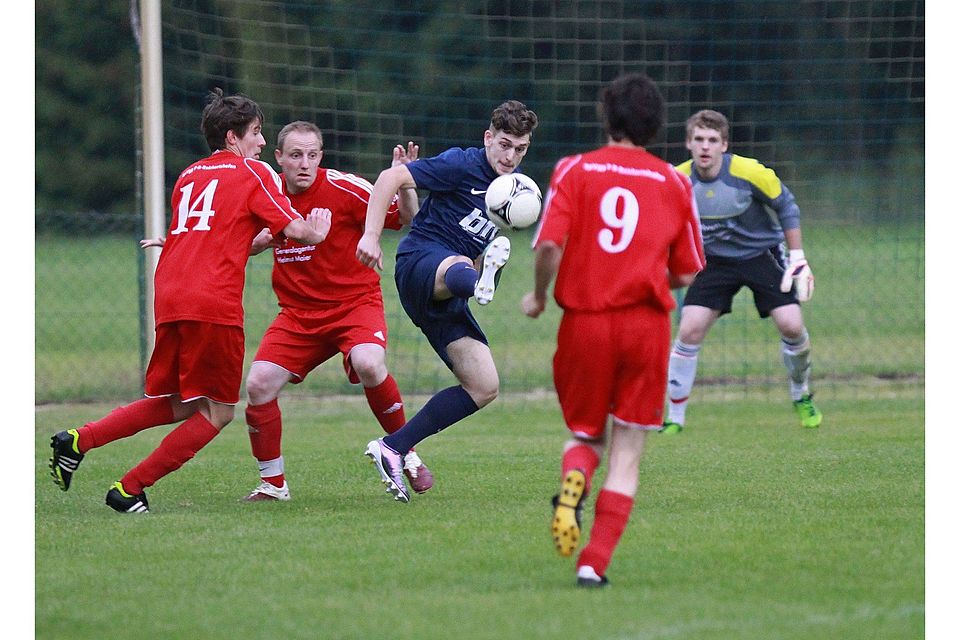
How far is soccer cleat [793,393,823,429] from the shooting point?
28.9 ft

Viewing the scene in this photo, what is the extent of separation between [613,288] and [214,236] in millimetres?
2248

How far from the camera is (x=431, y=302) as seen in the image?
6.20 meters

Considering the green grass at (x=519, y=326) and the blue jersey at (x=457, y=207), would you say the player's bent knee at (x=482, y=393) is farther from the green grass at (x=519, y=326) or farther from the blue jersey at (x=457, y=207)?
the green grass at (x=519, y=326)

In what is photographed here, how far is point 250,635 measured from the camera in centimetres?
392

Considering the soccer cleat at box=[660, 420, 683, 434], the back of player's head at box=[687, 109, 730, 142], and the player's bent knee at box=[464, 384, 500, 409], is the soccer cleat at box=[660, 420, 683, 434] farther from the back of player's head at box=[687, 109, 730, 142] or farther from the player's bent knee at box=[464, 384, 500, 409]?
the player's bent knee at box=[464, 384, 500, 409]

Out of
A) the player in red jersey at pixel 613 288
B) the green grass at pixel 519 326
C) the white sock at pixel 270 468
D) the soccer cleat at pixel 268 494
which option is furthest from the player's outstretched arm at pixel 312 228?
the green grass at pixel 519 326

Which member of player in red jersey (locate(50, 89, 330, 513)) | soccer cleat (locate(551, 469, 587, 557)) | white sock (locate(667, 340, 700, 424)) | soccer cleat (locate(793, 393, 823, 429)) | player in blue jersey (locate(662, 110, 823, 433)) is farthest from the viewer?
soccer cleat (locate(793, 393, 823, 429))

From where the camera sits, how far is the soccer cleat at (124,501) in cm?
596

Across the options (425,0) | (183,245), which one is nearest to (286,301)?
(183,245)

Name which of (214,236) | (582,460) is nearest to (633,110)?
(582,460)

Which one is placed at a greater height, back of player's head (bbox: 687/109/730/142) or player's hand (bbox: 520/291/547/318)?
back of player's head (bbox: 687/109/730/142)

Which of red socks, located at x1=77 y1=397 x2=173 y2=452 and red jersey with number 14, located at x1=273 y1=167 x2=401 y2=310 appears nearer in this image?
red socks, located at x1=77 y1=397 x2=173 y2=452

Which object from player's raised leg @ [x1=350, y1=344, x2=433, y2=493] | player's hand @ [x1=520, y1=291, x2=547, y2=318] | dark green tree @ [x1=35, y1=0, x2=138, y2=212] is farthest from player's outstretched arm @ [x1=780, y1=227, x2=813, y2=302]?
dark green tree @ [x1=35, y1=0, x2=138, y2=212]

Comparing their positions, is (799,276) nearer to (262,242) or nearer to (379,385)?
(379,385)
